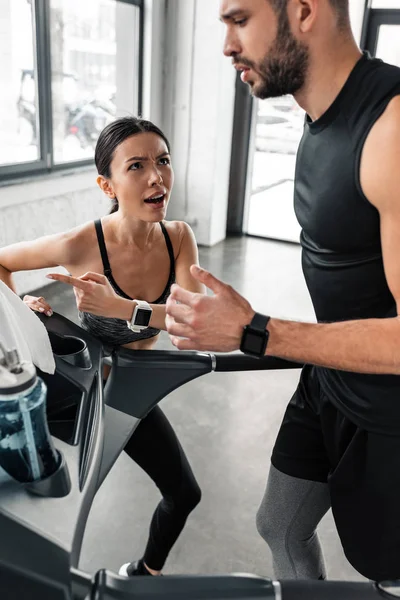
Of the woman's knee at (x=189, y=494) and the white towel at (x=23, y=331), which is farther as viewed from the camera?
the woman's knee at (x=189, y=494)

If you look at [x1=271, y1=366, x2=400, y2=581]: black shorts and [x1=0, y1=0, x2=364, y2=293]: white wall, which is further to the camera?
[x1=0, y1=0, x2=364, y2=293]: white wall

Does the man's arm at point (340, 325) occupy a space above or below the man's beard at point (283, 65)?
below

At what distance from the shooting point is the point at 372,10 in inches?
192

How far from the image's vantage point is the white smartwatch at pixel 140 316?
135 cm

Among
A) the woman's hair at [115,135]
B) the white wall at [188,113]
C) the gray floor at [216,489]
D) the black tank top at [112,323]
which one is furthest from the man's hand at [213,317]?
the white wall at [188,113]

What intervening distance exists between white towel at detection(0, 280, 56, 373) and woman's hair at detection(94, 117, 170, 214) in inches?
29.0

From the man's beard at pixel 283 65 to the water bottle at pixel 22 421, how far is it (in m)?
0.70

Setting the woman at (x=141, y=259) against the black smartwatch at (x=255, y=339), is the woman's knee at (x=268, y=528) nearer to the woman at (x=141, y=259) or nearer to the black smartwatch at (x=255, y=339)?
the woman at (x=141, y=259)

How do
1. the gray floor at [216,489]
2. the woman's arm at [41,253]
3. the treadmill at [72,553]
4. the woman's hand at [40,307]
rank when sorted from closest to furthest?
1. the treadmill at [72,553]
2. the woman's hand at [40,307]
3. the woman's arm at [41,253]
4. the gray floor at [216,489]

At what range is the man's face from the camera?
979mm

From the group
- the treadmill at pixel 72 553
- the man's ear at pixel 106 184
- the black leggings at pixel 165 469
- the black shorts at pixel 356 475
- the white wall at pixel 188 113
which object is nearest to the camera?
the treadmill at pixel 72 553

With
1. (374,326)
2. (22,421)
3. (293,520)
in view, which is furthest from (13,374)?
(293,520)

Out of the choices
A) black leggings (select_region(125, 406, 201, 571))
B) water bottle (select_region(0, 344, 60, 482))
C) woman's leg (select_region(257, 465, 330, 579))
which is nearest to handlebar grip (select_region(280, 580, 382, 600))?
water bottle (select_region(0, 344, 60, 482))

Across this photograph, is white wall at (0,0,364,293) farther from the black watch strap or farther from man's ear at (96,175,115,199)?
the black watch strap
